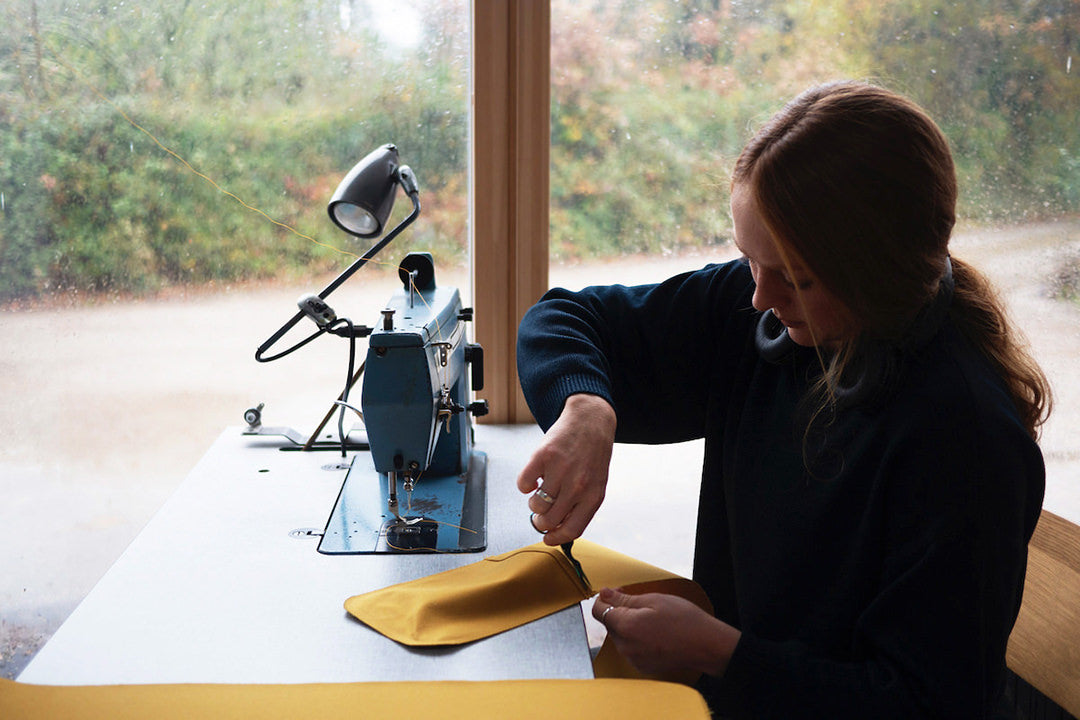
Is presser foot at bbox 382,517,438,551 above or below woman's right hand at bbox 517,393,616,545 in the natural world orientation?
below

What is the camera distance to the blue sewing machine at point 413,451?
54.4 inches

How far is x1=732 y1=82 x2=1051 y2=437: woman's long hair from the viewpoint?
1.02 m

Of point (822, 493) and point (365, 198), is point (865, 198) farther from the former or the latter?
point (365, 198)

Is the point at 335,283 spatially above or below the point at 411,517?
above

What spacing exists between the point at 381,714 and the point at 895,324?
70cm

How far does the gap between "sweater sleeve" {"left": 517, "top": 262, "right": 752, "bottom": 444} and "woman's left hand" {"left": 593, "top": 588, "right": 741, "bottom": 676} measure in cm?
39

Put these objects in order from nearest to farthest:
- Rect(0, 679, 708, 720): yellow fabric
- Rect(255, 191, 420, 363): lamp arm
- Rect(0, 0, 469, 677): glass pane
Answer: Rect(0, 679, 708, 720): yellow fabric → Rect(255, 191, 420, 363): lamp arm → Rect(0, 0, 469, 677): glass pane

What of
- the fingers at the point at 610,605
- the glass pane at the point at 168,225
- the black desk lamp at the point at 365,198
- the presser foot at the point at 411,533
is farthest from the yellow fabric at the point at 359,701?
the glass pane at the point at 168,225

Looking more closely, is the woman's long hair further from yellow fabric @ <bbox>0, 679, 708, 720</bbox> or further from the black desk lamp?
the black desk lamp

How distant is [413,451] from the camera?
1416 millimetres

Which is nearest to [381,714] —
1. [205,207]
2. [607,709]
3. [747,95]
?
[607,709]

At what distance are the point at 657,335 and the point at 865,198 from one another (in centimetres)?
51

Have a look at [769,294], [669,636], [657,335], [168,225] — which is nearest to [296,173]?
[168,225]

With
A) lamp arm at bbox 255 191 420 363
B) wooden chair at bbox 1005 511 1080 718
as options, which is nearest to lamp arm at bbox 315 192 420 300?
lamp arm at bbox 255 191 420 363
